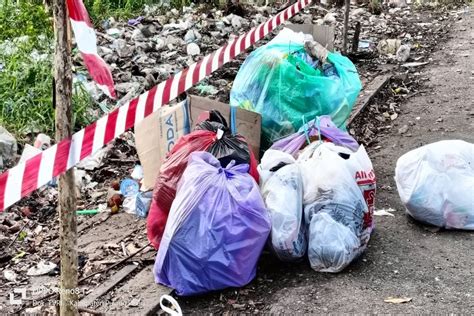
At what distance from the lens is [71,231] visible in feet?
8.23

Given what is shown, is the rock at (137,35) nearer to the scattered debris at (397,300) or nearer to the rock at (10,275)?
the rock at (10,275)

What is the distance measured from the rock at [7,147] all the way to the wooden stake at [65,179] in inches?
90.0

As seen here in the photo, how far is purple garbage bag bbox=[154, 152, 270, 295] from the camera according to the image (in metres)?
2.94

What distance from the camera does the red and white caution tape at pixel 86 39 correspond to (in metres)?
2.39

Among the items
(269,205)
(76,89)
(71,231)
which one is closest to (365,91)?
(76,89)

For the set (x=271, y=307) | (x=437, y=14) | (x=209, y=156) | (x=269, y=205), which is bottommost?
(x=437, y=14)

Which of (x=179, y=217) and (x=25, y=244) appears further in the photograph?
(x=25, y=244)

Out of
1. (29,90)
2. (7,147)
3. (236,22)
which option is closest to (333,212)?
(7,147)

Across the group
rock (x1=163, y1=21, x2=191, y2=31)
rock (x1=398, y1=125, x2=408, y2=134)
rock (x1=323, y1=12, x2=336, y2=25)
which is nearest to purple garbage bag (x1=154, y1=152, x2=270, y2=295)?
rock (x1=398, y1=125, x2=408, y2=134)

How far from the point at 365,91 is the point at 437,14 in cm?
567

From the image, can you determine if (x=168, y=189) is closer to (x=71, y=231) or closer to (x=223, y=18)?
(x=71, y=231)

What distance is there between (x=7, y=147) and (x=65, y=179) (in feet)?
7.87

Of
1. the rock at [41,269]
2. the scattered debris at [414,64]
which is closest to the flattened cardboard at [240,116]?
the rock at [41,269]

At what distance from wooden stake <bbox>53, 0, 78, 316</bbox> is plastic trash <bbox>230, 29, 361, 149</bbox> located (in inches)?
84.3
